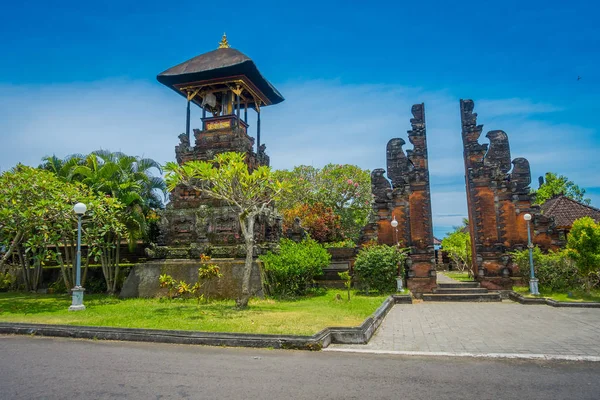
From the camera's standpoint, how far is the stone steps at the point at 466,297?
1556 centimetres

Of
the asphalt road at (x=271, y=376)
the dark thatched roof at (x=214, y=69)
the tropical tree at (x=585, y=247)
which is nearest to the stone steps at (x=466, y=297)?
the tropical tree at (x=585, y=247)

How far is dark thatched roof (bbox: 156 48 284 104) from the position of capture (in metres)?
17.0

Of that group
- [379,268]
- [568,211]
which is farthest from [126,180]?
[568,211]

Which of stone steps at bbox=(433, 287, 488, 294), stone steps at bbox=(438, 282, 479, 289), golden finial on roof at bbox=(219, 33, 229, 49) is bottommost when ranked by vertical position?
stone steps at bbox=(433, 287, 488, 294)

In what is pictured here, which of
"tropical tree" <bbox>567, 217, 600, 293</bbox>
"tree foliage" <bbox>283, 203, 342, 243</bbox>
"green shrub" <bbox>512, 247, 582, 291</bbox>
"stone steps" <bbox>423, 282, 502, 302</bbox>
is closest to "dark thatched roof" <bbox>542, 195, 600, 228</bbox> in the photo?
"green shrub" <bbox>512, 247, 582, 291</bbox>

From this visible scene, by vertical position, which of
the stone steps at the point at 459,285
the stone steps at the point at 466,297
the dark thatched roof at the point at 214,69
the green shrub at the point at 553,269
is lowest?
the stone steps at the point at 466,297

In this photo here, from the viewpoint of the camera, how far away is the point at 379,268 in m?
15.9

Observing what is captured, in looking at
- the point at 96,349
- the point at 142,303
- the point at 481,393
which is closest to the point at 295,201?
the point at 142,303

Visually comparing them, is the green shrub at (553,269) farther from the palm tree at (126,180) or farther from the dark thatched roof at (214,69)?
the palm tree at (126,180)

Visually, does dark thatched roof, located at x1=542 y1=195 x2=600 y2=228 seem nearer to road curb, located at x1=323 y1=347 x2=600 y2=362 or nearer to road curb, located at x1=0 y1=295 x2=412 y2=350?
road curb, located at x1=323 y1=347 x2=600 y2=362

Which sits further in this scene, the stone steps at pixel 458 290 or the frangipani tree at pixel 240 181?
the stone steps at pixel 458 290

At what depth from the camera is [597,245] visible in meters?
13.0

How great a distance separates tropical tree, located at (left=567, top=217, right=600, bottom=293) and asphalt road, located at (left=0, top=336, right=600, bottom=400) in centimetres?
870

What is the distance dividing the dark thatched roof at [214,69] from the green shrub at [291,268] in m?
7.39
